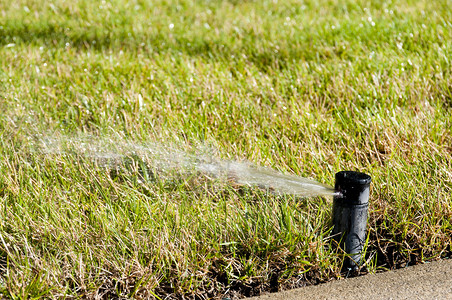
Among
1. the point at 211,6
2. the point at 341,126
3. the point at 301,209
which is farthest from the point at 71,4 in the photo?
the point at 301,209

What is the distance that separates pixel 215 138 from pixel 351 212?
1.10 m

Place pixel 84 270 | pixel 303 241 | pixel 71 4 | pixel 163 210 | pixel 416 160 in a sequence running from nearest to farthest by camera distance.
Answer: pixel 84 270 → pixel 303 241 → pixel 163 210 → pixel 416 160 → pixel 71 4

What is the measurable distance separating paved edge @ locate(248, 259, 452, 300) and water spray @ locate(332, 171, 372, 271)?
12 cm

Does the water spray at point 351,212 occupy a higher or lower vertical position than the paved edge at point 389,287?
higher

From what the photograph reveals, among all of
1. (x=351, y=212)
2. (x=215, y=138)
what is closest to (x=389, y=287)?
(x=351, y=212)

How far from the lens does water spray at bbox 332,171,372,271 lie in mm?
1965

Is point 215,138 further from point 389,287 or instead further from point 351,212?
point 389,287

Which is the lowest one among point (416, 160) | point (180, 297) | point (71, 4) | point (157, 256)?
point (180, 297)

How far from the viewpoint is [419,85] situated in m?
3.40

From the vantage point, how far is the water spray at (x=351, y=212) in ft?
6.45

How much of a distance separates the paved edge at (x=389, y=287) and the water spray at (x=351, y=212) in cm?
12

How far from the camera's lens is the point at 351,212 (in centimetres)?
203

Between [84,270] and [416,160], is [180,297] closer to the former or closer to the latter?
[84,270]

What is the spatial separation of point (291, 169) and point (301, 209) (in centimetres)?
38
